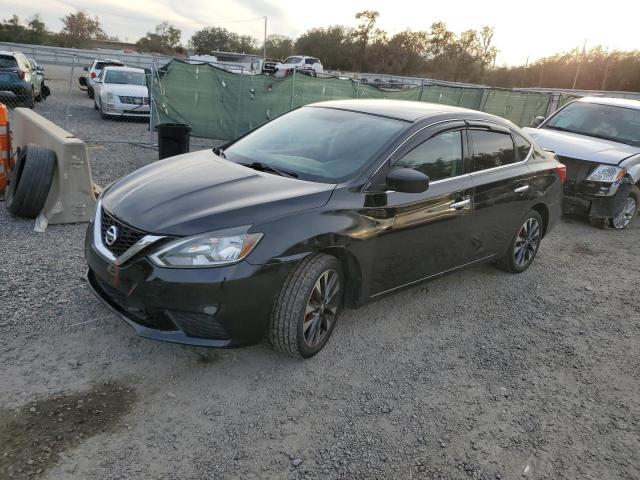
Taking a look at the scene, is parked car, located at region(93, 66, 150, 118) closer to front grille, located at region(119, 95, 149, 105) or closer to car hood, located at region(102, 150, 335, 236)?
front grille, located at region(119, 95, 149, 105)

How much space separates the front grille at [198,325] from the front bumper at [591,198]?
652cm

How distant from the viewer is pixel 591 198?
24.3ft

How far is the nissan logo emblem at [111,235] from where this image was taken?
9.95 feet

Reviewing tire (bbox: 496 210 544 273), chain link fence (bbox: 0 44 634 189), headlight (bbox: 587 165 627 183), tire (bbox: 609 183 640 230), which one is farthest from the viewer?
chain link fence (bbox: 0 44 634 189)

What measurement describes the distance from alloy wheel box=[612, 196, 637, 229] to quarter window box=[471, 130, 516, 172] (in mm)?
4037

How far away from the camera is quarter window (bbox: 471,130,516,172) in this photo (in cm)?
434

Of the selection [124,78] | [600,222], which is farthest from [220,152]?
[124,78]

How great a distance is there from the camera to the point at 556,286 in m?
5.25

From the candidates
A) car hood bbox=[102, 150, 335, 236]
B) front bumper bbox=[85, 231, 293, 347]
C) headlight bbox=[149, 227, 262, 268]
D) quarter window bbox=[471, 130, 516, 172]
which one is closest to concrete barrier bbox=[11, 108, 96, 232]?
car hood bbox=[102, 150, 335, 236]

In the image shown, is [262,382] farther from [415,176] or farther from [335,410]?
[415,176]

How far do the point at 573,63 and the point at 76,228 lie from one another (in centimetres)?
6998

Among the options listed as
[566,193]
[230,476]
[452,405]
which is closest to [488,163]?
[452,405]

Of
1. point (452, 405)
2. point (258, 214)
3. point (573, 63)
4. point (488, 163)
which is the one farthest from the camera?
point (573, 63)

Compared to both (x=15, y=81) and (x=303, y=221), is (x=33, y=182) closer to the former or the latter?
(x=303, y=221)
